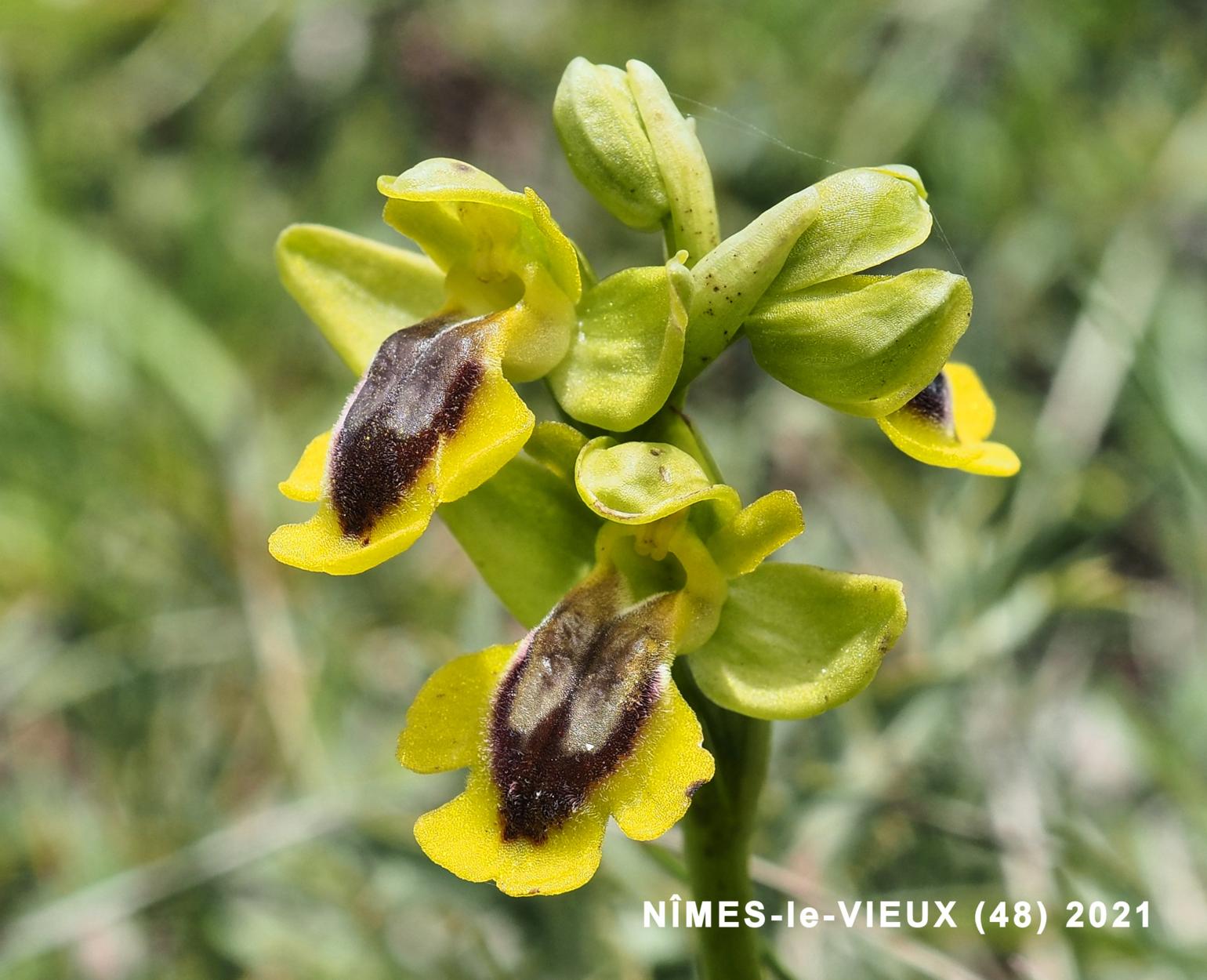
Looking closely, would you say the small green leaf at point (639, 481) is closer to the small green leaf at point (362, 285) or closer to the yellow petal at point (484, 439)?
the yellow petal at point (484, 439)

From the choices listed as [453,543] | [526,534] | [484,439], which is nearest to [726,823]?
[526,534]

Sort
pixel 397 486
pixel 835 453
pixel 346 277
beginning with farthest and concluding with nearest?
pixel 835 453 → pixel 346 277 → pixel 397 486

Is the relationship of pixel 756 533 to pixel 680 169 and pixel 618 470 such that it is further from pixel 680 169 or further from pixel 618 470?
pixel 680 169

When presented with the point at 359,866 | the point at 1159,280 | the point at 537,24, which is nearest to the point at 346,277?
the point at 359,866

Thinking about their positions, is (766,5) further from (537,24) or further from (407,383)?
(407,383)

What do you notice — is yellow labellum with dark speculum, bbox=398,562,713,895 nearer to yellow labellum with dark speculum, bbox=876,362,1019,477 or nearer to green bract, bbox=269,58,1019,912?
green bract, bbox=269,58,1019,912

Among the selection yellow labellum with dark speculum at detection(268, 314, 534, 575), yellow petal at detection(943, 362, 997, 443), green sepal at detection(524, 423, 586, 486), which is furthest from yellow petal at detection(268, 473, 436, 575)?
yellow petal at detection(943, 362, 997, 443)

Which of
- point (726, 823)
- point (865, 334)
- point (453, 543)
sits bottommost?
point (453, 543)
